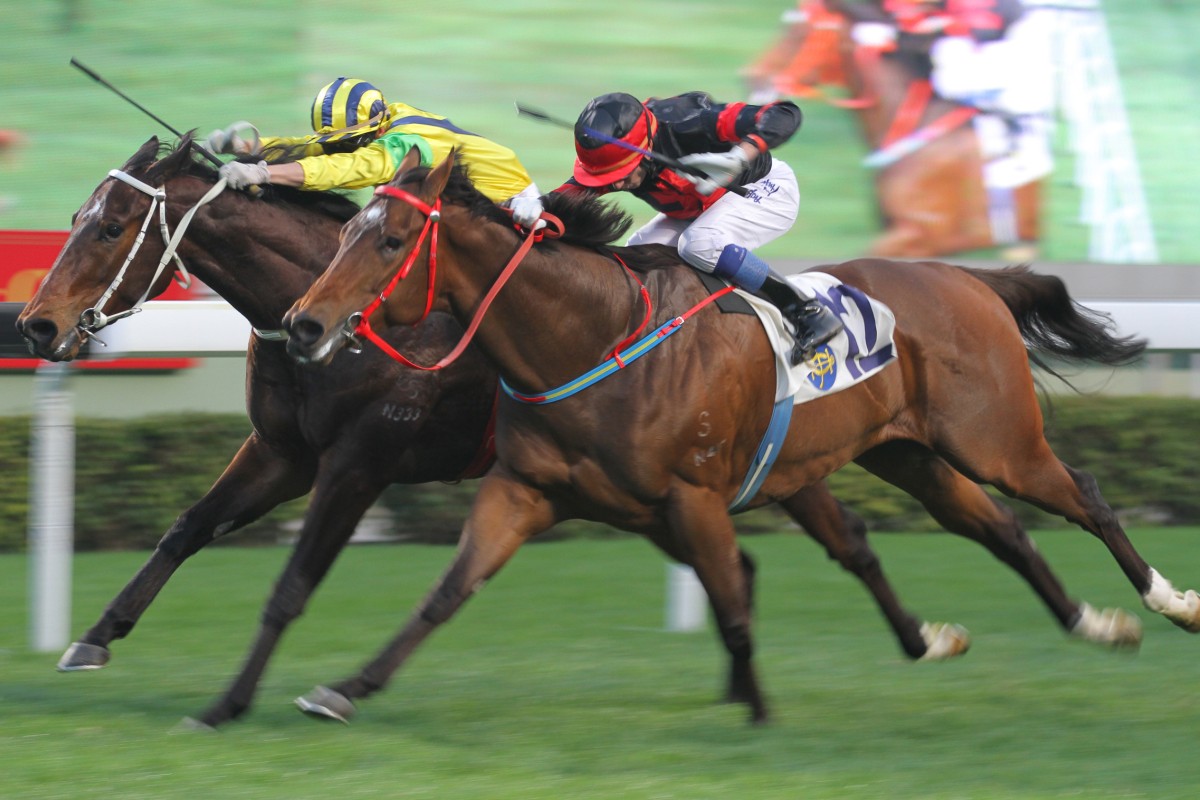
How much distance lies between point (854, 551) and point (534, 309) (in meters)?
1.49

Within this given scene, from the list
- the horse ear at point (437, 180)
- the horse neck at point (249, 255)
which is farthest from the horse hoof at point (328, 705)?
the horse ear at point (437, 180)

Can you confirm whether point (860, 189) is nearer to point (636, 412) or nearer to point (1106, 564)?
point (1106, 564)

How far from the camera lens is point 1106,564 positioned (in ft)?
23.1

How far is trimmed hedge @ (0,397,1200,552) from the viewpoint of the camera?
713 cm

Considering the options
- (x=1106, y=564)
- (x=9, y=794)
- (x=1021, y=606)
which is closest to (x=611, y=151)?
(x=9, y=794)

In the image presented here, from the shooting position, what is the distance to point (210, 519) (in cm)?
437

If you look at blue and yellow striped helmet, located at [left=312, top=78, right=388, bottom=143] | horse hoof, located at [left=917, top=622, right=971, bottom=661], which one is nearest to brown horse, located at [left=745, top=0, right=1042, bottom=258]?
horse hoof, located at [left=917, top=622, right=971, bottom=661]

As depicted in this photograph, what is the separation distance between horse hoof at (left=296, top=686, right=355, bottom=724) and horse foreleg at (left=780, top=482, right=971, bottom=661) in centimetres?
160

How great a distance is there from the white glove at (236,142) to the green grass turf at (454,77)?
17.5ft

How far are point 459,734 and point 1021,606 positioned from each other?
2902mm

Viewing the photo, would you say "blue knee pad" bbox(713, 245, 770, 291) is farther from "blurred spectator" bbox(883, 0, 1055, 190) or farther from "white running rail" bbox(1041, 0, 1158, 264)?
"white running rail" bbox(1041, 0, 1158, 264)

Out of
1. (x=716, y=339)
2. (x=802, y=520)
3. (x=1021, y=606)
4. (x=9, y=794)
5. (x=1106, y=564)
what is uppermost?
(x=716, y=339)

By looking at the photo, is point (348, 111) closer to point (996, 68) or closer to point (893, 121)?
point (893, 121)

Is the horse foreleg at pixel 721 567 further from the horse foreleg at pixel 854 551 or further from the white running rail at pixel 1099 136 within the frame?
the white running rail at pixel 1099 136
